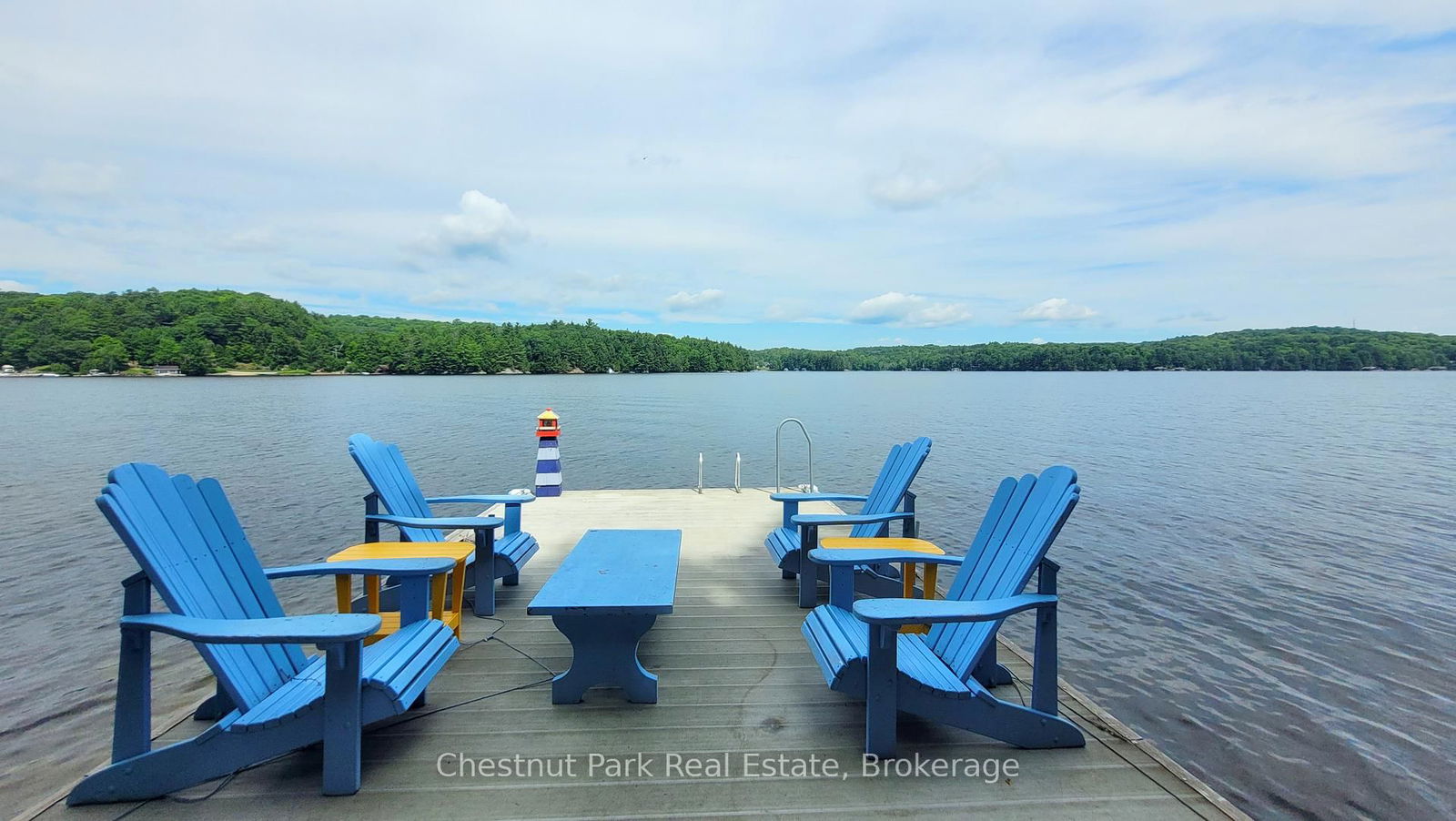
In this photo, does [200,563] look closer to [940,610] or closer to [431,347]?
[940,610]

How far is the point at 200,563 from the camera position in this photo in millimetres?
2486

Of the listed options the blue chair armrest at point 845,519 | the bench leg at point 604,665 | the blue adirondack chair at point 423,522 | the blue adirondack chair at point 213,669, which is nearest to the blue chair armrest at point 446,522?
the blue adirondack chair at point 423,522

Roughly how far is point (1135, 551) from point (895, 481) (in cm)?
667

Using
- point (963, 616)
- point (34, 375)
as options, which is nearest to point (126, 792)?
point (963, 616)

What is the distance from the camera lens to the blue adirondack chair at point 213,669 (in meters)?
2.19

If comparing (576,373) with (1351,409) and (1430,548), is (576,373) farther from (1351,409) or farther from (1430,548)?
(1430,548)

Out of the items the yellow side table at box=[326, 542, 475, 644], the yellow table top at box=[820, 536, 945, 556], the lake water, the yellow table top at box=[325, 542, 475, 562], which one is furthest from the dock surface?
the lake water

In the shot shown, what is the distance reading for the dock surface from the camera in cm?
234

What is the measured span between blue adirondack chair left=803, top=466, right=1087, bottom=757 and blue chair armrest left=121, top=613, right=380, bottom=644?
5.61 feet

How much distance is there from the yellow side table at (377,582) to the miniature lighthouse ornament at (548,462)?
15.1 feet

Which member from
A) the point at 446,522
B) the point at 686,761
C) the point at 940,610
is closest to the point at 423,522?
the point at 446,522

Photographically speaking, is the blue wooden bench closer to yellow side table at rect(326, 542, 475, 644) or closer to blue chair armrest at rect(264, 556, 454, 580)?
blue chair armrest at rect(264, 556, 454, 580)

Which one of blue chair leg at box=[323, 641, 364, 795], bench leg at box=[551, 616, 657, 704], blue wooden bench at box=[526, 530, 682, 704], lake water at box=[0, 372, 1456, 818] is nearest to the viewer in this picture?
blue chair leg at box=[323, 641, 364, 795]

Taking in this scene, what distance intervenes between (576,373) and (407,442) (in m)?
85.4
